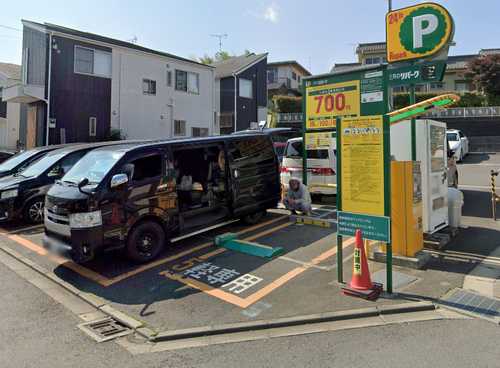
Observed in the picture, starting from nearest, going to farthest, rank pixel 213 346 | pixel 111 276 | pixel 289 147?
pixel 213 346 < pixel 111 276 < pixel 289 147

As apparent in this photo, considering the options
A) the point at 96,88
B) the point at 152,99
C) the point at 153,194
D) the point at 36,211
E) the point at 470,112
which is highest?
the point at 470,112

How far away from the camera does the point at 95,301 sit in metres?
4.91

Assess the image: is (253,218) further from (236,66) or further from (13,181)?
(236,66)

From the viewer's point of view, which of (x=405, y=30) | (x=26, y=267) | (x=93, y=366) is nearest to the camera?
(x=93, y=366)

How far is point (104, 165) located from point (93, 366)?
10.9ft

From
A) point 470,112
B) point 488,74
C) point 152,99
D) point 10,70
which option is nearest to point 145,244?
point 152,99

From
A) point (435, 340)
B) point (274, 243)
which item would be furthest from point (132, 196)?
point (435, 340)

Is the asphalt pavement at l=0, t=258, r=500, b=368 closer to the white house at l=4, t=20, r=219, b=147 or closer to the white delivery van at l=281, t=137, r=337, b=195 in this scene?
the white delivery van at l=281, t=137, r=337, b=195

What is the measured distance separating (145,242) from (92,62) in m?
15.3

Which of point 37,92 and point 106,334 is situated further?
point 37,92

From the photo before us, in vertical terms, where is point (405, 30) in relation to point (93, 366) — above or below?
above

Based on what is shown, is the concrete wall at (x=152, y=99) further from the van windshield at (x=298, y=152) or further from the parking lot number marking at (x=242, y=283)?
the parking lot number marking at (x=242, y=283)

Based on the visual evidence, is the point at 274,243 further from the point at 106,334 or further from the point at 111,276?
the point at 106,334

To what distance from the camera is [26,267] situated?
6246mm
